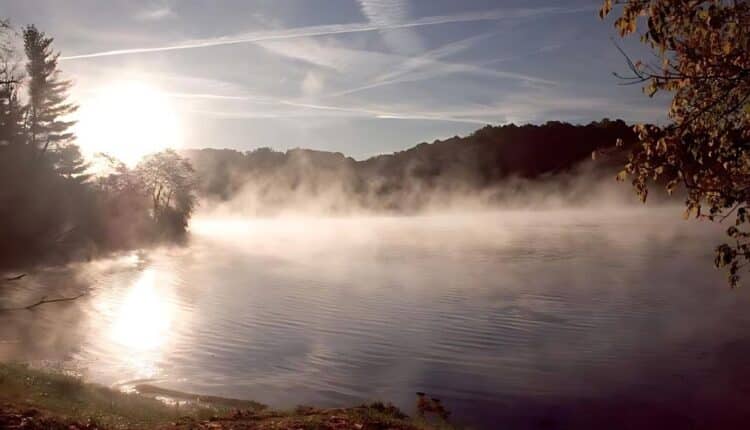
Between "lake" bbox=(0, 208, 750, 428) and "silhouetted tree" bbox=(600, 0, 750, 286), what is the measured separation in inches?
364

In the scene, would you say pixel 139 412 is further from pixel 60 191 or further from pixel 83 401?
A: pixel 60 191

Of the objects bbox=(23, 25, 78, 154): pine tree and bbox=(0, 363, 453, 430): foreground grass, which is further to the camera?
bbox=(23, 25, 78, 154): pine tree

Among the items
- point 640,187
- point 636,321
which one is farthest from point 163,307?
point 640,187

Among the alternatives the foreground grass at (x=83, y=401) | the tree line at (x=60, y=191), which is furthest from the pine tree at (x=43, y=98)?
the foreground grass at (x=83, y=401)

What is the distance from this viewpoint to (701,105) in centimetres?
901

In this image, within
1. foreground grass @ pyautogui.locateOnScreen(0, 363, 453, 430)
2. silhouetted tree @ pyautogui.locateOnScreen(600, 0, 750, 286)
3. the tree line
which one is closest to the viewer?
silhouetted tree @ pyautogui.locateOnScreen(600, 0, 750, 286)

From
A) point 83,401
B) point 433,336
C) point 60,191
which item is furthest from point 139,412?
point 60,191

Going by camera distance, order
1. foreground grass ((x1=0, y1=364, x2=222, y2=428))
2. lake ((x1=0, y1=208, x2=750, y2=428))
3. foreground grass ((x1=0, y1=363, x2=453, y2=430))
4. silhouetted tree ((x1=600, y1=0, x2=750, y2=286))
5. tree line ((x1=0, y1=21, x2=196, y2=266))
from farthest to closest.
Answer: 1. tree line ((x1=0, y1=21, x2=196, y2=266))
2. lake ((x1=0, y1=208, x2=750, y2=428))
3. foreground grass ((x1=0, y1=364, x2=222, y2=428))
4. foreground grass ((x1=0, y1=363, x2=453, y2=430))
5. silhouetted tree ((x1=600, y1=0, x2=750, y2=286))

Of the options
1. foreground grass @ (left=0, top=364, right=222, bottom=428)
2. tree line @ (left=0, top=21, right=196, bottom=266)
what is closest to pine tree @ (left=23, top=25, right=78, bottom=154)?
tree line @ (left=0, top=21, right=196, bottom=266)

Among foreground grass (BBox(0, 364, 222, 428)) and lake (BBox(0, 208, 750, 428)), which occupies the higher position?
foreground grass (BBox(0, 364, 222, 428))

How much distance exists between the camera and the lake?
17.6m

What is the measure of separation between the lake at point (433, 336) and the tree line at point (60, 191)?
526 cm

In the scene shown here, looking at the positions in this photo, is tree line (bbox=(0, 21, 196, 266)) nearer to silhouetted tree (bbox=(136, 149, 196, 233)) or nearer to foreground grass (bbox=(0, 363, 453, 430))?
silhouetted tree (bbox=(136, 149, 196, 233))

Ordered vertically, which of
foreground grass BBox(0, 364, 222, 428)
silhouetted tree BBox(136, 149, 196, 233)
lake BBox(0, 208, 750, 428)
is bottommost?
lake BBox(0, 208, 750, 428)
